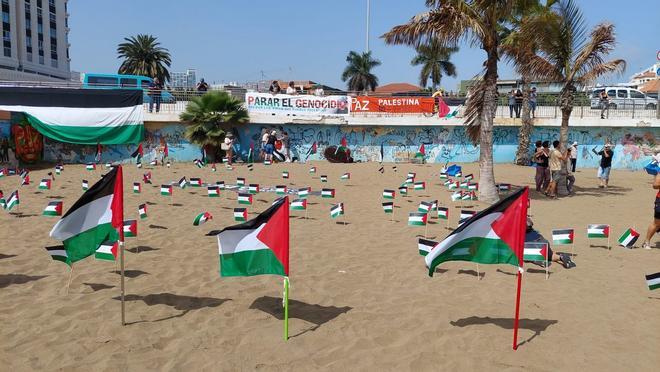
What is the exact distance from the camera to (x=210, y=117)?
2273 centimetres

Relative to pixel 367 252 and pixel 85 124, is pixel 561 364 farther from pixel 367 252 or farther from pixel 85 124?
pixel 85 124

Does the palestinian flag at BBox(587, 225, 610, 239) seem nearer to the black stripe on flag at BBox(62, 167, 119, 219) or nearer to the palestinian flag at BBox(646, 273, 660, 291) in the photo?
the palestinian flag at BBox(646, 273, 660, 291)

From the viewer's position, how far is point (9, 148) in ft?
68.6

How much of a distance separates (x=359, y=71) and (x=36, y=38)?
45292 millimetres

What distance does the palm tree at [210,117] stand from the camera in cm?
2272

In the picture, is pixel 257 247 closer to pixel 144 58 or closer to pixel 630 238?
pixel 630 238

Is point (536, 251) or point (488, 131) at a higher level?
point (488, 131)

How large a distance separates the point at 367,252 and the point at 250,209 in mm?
4510

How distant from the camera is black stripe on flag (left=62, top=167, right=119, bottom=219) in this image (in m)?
5.16

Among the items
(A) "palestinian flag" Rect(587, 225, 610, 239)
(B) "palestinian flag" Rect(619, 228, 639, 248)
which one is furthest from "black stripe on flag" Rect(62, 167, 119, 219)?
(B) "palestinian flag" Rect(619, 228, 639, 248)

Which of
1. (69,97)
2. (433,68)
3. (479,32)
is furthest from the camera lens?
(433,68)

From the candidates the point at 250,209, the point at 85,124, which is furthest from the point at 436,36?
the point at 85,124

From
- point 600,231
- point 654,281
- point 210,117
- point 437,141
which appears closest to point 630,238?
point 600,231

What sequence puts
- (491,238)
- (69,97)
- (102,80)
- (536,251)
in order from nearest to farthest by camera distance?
(491,238) → (536,251) → (69,97) → (102,80)
